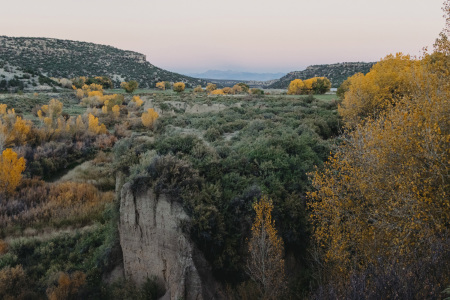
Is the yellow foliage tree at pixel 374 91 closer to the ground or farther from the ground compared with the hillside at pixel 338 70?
closer to the ground

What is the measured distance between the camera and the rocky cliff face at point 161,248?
21.5 feet

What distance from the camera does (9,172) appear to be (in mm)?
13430

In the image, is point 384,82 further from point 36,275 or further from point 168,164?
point 36,275

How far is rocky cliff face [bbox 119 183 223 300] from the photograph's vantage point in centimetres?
655

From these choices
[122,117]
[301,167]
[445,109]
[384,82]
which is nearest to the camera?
[445,109]

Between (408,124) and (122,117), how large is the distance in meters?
33.2

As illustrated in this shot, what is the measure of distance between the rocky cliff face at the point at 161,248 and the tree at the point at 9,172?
9275 millimetres

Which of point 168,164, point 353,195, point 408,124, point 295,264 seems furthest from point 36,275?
point 408,124

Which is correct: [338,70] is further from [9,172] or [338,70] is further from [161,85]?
[9,172]

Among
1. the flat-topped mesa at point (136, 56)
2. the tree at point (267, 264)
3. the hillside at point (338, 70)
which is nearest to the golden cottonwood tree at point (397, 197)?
Answer: the tree at point (267, 264)

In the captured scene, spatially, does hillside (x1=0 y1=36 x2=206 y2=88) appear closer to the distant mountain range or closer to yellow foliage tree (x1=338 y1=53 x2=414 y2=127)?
the distant mountain range

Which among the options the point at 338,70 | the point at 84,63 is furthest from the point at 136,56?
the point at 338,70

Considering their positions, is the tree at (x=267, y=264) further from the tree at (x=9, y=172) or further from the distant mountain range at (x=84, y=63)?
the distant mountain range at (x=84, y=63)

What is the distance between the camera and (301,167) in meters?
10.2
